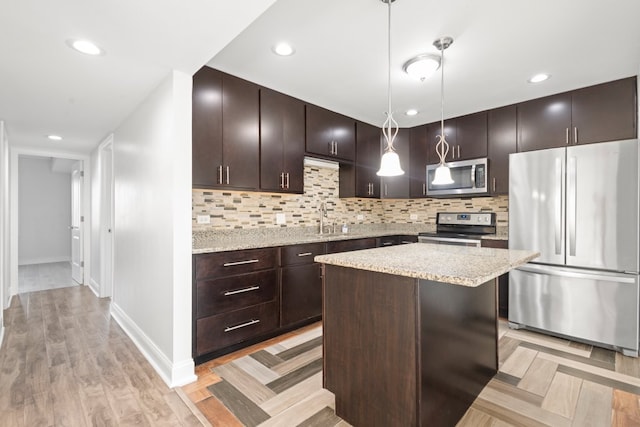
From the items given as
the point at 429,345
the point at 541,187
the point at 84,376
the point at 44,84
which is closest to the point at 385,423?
the point at 429,345

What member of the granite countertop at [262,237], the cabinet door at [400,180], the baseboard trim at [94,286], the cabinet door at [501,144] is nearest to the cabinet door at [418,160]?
the cabinet door at [400,180]

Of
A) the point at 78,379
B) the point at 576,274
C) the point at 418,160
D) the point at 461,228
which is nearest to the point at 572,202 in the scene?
the point at 576,274

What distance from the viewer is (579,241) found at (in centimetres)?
266

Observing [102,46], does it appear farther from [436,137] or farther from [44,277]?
[44,277]

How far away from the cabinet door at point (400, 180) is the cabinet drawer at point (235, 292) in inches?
88.2

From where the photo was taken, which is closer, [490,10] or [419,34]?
[490,10]

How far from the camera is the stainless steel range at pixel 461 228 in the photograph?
3.53 metres

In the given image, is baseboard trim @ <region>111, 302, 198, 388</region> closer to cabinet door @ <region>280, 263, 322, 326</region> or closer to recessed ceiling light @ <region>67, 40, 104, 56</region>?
cabinet door @ <region>280, 263, 322, 326</region>

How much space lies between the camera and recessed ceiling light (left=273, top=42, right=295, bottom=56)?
7.01 ft

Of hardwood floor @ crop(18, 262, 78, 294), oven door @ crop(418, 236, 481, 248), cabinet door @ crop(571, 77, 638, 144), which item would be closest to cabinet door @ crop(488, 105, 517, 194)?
cabinet door @ crop(571, 77, 638, 144)

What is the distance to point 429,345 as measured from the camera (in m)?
1.46

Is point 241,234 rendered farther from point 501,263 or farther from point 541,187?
point 541,187

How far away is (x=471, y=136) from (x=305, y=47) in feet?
8.19

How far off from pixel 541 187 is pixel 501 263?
1.79 metres
